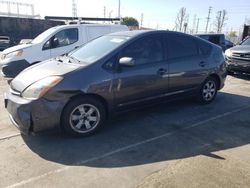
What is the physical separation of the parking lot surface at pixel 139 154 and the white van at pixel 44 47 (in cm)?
329

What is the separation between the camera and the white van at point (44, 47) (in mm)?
8375

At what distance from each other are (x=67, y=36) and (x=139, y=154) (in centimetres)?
662

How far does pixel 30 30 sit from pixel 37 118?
80.3 ft

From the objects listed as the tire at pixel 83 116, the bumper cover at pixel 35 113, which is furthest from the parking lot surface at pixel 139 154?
the bumper cover at pixel 35 113

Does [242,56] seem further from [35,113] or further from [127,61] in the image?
[35,113]

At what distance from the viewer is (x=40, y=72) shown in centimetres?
444

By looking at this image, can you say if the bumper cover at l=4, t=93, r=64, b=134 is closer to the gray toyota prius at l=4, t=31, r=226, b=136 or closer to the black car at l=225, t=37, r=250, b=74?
the gray toyota prius at l=4, t=31, r=226, b=136

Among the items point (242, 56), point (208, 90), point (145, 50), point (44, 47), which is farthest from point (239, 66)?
point (44, 47)

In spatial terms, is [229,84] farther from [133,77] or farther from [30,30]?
[30,30]

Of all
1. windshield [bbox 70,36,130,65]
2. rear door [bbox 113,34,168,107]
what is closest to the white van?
windshield [bbox 70,36,130,65]

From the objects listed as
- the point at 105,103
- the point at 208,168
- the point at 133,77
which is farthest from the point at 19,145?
the point at 208,168

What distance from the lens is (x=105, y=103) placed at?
15.0 feet

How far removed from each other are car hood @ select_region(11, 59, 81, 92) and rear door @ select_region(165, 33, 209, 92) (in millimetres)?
1937

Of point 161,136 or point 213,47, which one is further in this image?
point 213,47
